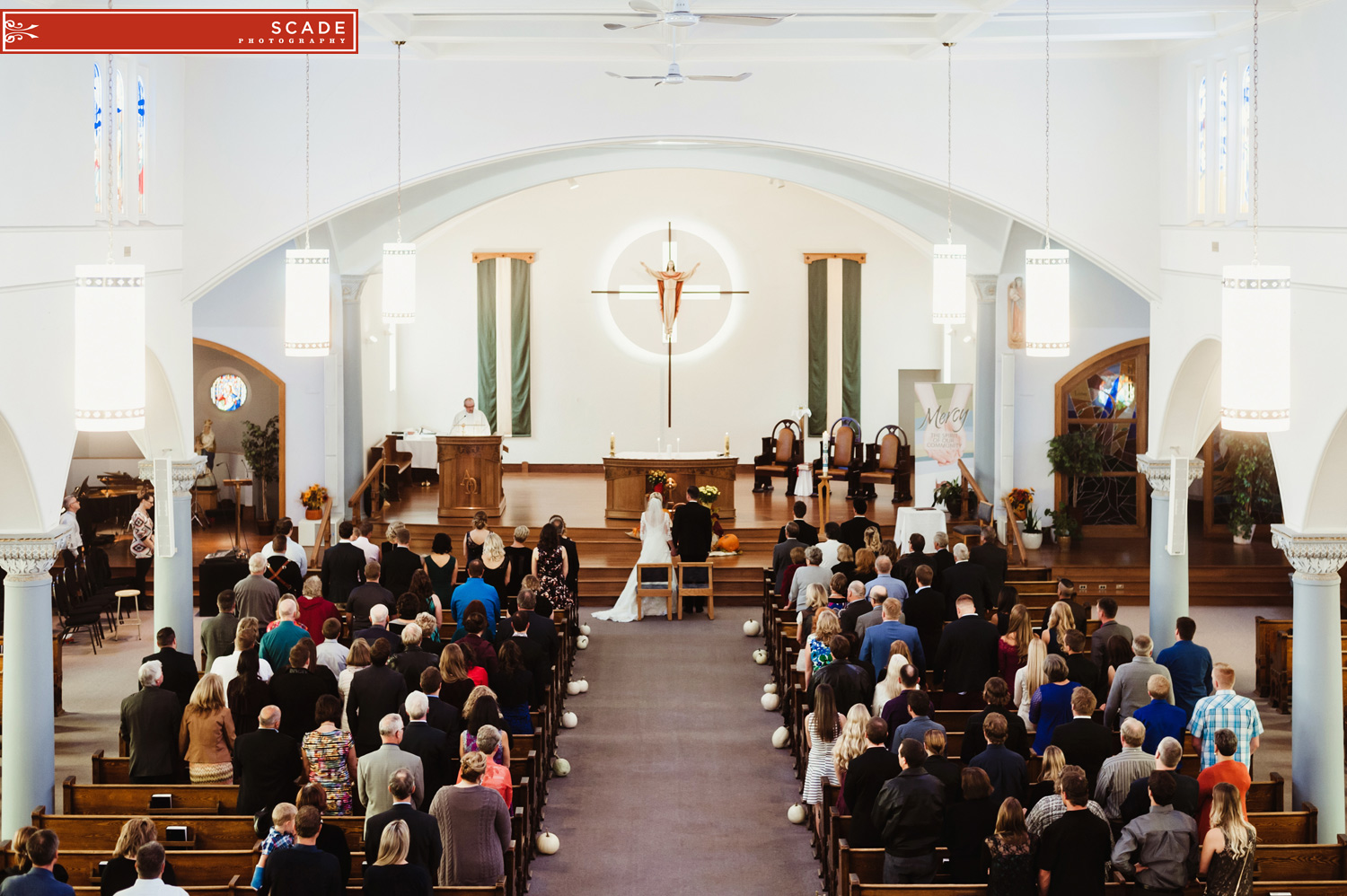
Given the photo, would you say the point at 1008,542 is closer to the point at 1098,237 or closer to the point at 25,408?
the point at 1098,237

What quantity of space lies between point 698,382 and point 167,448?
1071cm

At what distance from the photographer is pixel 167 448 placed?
11.7 meters

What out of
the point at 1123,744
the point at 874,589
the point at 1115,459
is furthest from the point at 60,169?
the point at 1115,459

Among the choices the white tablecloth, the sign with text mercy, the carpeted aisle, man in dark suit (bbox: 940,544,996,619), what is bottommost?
the carpeted aisle

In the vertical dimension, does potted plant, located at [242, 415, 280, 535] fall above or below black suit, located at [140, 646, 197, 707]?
above

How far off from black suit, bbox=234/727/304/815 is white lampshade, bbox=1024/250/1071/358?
17.0 feet

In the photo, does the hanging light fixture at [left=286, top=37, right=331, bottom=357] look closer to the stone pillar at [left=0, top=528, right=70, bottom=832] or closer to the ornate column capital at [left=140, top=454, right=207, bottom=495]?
the stone pillar at [left=0, top=528, right=70, bottom=832]

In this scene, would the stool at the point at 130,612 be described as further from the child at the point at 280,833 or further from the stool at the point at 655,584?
the child at the point at 280,833

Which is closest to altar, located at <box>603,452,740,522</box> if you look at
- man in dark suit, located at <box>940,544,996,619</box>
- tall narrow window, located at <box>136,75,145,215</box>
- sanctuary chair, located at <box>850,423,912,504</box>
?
sanctuary chair, located at <box>850,423,912,504</box>

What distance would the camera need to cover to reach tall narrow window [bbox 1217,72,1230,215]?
10508 millimetres

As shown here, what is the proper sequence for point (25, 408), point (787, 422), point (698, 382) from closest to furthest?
point (25, 408), point (787, 422), point (698, 382)

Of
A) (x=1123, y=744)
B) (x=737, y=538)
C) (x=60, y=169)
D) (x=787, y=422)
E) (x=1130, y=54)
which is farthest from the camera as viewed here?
(x=787, y=422)

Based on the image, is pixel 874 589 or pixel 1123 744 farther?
pixel 874 589

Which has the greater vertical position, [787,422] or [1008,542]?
[787,422]
